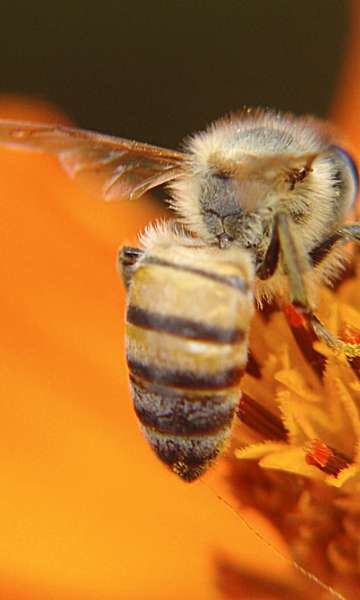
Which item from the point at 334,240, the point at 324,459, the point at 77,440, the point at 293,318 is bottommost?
the point at 77,440

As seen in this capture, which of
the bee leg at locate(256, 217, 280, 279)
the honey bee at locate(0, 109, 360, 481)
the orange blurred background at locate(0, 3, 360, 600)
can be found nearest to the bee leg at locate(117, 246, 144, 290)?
the honey bee at locate(0, 109, 360, 481)

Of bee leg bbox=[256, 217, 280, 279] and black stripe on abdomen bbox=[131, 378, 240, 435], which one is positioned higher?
bee leg bbox=[256, 217, 280, 279]

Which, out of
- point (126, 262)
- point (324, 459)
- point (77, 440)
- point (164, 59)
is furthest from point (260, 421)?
point (164, 59)

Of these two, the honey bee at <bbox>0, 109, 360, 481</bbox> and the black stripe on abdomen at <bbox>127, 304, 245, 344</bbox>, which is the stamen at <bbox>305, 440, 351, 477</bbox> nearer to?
the honey bee at <bbox>0, 109, 360, 481</bbox>

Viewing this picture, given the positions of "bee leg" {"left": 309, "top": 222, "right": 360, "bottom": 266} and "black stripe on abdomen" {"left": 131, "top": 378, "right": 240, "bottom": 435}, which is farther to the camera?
"bee leg" {"left": 309, "top": 222, "right": 360, "bottom": 266}

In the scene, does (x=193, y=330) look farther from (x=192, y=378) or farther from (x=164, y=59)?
(x=164, y=59)

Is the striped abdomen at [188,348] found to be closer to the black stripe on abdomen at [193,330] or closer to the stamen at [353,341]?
the black stripe on abdomen at [193,330]

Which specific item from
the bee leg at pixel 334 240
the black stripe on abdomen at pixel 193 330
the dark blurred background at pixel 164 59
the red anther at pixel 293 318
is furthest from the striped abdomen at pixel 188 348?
the dark blurred background at pixel 164 59
